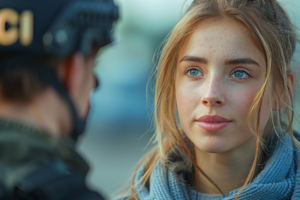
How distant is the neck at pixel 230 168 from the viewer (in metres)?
1.92

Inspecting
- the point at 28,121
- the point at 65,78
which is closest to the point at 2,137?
the point at 28,121

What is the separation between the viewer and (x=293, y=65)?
6.49 ft

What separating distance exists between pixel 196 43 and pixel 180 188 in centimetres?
77

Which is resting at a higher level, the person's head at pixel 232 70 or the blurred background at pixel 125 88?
the person's head at pixel 232 70

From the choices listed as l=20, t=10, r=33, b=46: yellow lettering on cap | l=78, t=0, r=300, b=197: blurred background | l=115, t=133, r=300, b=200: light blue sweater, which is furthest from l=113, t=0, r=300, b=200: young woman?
l=78, t=0, r=300, b=197: blurred background

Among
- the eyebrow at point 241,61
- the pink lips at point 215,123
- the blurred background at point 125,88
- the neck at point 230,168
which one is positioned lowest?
the blurred background at point 125,88

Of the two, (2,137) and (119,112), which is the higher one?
(2,137)

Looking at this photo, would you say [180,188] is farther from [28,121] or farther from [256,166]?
[28,121]

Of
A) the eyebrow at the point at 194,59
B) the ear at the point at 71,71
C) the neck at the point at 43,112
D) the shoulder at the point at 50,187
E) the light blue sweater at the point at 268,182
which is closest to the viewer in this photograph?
the shoulder at the point at 50,187

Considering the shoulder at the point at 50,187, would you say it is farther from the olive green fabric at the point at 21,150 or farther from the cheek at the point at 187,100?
the cheek at the point at 187,100

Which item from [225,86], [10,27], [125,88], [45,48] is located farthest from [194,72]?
[125,88]

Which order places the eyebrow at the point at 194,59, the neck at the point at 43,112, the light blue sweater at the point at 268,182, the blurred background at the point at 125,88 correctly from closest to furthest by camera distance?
the neck at the point at 43,112
the light blue sweater at the point at 268,182
the eyebrow at the point at 194,59
the blurred background at the point at 125,88

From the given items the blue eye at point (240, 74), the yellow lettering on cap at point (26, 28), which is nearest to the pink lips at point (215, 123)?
the blue eye at point (240, 74)

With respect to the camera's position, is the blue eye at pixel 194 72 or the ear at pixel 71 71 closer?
the ear at pixel 71 71
